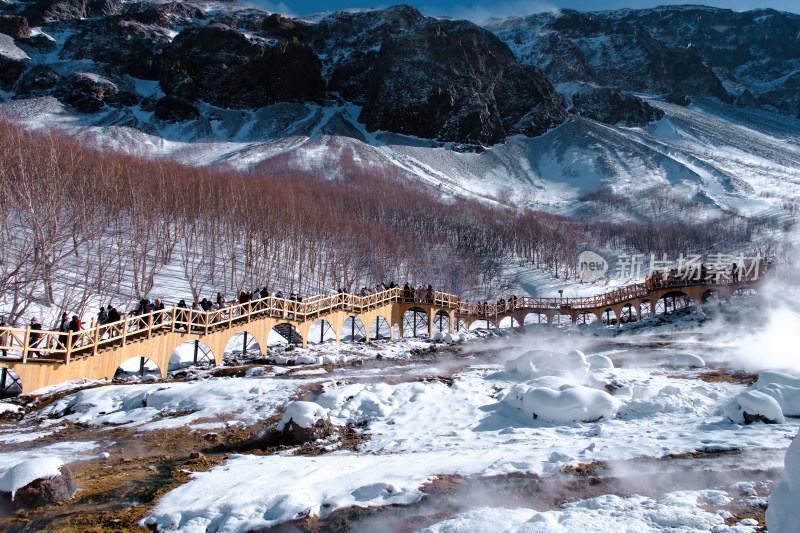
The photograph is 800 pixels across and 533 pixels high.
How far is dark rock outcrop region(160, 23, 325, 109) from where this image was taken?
146250 mm

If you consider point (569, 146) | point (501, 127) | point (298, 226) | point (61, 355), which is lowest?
point (61, 355)

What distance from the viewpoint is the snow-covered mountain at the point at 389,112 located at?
114125 mm

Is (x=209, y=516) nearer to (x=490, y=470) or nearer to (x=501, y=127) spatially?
(x=490, y=470)

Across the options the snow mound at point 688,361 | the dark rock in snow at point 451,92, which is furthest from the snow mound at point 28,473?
the dark rock in snow at point 451,92

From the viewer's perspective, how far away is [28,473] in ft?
23.5

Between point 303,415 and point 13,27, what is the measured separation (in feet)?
611

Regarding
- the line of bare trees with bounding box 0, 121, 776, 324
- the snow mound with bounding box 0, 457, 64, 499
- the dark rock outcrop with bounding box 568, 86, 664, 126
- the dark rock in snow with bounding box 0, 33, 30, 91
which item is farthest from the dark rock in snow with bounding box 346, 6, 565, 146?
the snow mound with bounding box 0, 457, 64, 499

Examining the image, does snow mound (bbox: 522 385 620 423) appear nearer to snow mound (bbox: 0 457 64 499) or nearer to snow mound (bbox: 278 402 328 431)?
snow mound (bbox: 278 402 328 431)

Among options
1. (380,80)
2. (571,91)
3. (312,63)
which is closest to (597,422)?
(380,80)

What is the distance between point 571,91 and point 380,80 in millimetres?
81588

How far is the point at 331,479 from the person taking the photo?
7.91 m

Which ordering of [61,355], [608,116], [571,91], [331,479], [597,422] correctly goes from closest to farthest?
[331,479] < [597,422] < [61,355] < [608,116] < [571,91]

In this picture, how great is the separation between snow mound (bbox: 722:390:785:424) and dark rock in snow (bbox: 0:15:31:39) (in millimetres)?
190206

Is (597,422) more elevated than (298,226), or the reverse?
(298,226)
